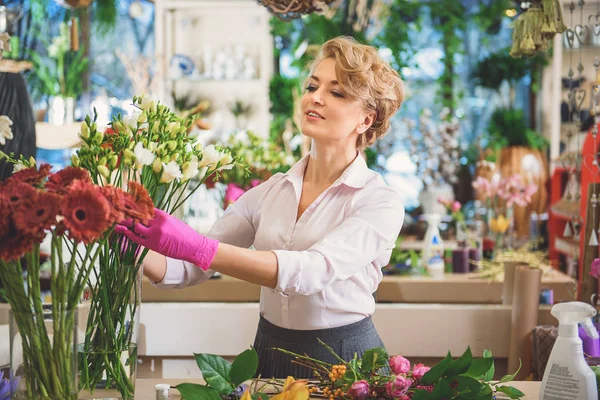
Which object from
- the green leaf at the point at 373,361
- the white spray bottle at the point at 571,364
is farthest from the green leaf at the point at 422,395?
the white spray bottle at the point at 571,364

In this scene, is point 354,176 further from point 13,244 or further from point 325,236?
point 13,244

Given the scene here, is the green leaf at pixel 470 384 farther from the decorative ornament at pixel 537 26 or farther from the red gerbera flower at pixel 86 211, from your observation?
the decorative ornament at pixel 537 26

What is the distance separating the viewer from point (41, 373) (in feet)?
3.88

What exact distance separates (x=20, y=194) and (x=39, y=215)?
0.04 m

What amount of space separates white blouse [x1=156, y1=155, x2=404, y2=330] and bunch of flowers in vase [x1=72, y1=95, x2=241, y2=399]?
38 centimetres

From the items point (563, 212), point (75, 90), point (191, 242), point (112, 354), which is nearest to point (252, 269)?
point (191, 242)

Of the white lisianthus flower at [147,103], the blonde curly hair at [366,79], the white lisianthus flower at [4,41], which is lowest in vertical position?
the white lisianthus flower at [147,103]

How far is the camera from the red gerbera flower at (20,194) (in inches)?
42.4

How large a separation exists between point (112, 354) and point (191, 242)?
236 mm

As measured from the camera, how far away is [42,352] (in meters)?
1.18

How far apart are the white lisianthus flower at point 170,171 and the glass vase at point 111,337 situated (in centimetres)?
18

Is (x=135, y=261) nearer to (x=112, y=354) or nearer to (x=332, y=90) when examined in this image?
(x=112, y=354)

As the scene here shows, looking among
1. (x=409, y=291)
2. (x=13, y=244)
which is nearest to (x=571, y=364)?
(x=13, y=244)

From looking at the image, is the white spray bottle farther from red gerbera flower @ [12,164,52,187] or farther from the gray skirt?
red gerbera flower @ [12,164,52,187]
